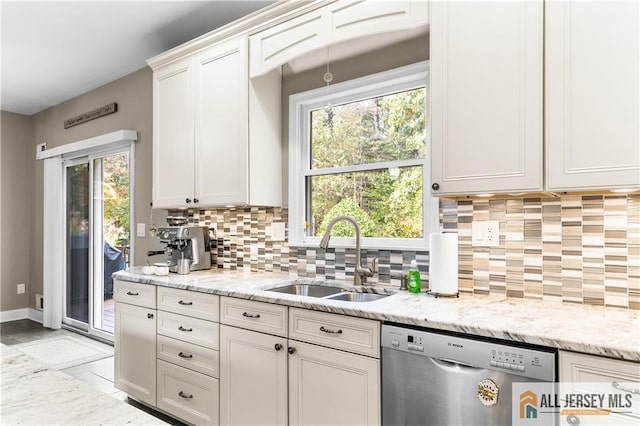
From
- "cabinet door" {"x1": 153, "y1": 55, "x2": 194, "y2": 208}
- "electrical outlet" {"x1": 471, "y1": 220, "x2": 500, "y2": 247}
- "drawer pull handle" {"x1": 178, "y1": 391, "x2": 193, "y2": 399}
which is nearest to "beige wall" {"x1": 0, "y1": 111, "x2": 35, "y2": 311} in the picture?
"cabinet door" {"x1": 153, "y1": 55, "x2": 194, "y2": 208}

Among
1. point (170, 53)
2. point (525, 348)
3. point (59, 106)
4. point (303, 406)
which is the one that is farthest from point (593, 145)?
point (59, 106)

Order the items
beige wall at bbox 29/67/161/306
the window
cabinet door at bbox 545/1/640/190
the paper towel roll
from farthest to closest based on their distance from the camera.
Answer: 1. beige wall at bbox 29/67/161/306
2. the window
3. the paper towel roll
4. cabinet door at bbox 545/1/640/190

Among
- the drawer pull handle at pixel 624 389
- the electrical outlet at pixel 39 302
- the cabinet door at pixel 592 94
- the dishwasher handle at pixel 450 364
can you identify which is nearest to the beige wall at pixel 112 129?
the electrical outlet at pixel 39 302

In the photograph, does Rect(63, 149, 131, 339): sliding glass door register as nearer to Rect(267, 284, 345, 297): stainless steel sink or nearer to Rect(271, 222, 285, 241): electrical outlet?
Rect(271, 222, 285, 241): electrical outlet

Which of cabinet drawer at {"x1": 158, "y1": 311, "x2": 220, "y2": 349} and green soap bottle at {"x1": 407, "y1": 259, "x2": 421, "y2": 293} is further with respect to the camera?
cabinet drawer at {"x1": 158, "y1": 311, "x2": 220, "y2": 349}

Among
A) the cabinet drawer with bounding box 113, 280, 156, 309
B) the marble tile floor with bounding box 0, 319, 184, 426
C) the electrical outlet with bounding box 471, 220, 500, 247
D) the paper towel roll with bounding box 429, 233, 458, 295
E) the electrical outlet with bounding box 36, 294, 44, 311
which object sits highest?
the electrical outlet with bounding box 471, 220, 500, 247

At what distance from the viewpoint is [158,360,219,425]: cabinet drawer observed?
8.00 ft

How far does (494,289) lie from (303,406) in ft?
3.60

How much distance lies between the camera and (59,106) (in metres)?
5.29

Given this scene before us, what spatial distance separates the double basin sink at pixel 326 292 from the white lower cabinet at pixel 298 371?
0.39 m

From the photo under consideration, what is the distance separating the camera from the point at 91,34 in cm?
339

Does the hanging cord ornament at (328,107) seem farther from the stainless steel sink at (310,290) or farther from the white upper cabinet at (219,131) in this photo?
the stainless steel sink at (310,290)

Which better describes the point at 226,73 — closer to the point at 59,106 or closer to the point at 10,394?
the point at 10,394

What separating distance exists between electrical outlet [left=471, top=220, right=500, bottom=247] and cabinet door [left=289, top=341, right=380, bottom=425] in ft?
2.79
